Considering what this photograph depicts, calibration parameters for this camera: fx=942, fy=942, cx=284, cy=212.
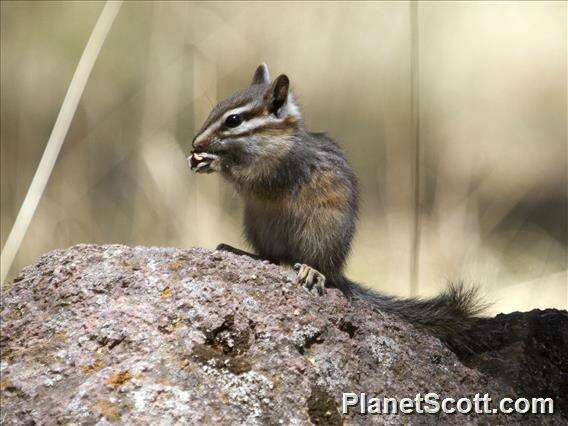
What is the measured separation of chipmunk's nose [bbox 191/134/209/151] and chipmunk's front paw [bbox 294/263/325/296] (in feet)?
2.21

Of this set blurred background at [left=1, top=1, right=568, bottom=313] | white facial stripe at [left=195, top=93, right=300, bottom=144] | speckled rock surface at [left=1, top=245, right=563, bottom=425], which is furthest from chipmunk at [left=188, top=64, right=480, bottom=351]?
blurred background at [left=1, top=1, right=568, bottom=313]

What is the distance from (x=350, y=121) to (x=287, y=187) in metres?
A: 2.01

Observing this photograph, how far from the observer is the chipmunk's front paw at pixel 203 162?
12.5ft

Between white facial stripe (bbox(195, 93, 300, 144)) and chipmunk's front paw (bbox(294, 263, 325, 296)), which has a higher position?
white facial stripe (bbox(195, 93, 300, 144))

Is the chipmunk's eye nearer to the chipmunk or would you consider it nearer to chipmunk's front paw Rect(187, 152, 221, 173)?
the chipmunk

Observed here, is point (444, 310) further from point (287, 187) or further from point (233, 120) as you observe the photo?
point (233, 120)

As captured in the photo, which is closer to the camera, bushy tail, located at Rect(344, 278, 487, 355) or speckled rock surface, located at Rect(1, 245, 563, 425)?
speckled rock surface, located at Rect(1, 245, 563, 425)

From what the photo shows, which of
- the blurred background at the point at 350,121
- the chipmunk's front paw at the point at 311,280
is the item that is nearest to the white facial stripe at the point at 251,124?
the chipmunk's front paw at the point at 311,280

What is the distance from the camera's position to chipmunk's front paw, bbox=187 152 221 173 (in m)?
3.79

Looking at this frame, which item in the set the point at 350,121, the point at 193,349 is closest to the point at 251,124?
the point at 193,349

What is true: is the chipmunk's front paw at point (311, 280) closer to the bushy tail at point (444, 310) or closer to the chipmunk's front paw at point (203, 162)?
the bushy tail at point (444, 310)

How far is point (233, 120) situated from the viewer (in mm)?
3818

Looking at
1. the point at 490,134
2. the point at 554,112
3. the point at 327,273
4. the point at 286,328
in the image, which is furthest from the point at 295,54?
the point at 286,328

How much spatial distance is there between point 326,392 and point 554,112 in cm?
370
